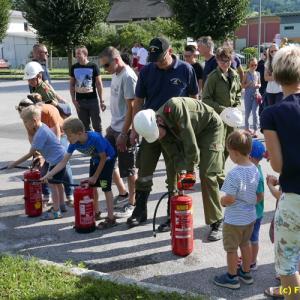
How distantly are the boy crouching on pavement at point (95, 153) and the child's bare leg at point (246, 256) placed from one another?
1870mm

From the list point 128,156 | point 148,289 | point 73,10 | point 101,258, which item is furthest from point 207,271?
point 73,10

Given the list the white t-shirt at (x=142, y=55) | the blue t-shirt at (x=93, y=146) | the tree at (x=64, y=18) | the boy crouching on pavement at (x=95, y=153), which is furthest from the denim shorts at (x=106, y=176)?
the tree at (x=64, y=18)

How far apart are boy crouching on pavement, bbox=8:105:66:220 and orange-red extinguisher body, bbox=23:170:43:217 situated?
0.13 m

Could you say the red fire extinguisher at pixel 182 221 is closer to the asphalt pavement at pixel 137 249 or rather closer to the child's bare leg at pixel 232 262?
the asphalt pavement at pixel 137 249

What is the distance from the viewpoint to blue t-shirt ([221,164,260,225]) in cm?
387

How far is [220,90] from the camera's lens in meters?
5.97

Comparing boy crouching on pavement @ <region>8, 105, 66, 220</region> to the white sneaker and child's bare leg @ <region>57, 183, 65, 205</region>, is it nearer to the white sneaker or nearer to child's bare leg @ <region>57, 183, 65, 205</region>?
child's bare leg @ <region>57, 183, 65, 205</region>

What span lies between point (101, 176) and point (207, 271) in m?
1.65

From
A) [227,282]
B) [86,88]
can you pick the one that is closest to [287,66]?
[227,282]

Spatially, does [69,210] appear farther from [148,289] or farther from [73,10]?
[73,10]

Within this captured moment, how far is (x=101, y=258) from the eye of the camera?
188 inches

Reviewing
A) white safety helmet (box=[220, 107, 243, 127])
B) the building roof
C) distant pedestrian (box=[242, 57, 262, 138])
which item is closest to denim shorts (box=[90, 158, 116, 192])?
white safety helmet (box=[220, 107, 243, 127])

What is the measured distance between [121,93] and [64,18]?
22764mm

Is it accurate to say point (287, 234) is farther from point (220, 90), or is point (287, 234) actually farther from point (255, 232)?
point (220, 90)
